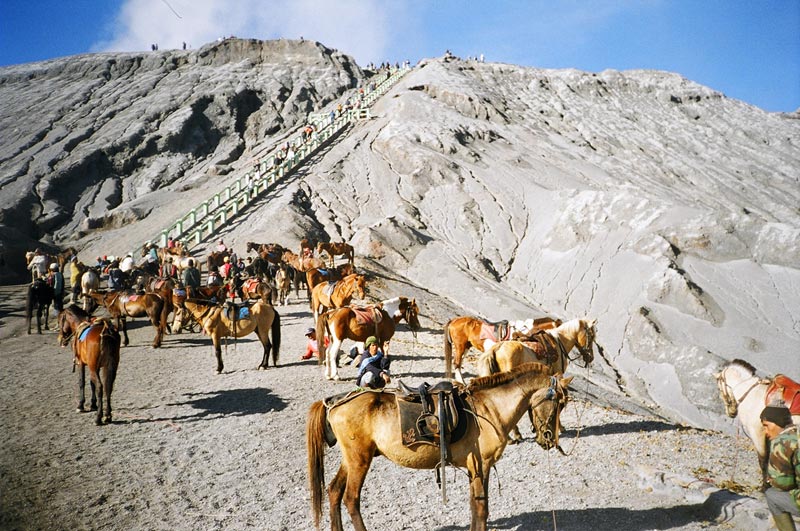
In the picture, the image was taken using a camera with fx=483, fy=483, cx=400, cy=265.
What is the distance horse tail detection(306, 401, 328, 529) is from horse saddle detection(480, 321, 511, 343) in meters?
5.93

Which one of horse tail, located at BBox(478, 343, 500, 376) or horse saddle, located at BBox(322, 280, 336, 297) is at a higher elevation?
horse saddle, located at BBox(322, 280, 336, 297)

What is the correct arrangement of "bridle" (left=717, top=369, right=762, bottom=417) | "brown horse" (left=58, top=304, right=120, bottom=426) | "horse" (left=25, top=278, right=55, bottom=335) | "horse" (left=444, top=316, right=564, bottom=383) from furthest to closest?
"horse" (left=25, top=278, right=55, bottom=335), "horse" (left=444, top=316, right=564, bottom=383), "brown horse" (left=58, top=304, right=120, bottom=426), "bridle" (left=717, top=369, right=762, bottom=417)

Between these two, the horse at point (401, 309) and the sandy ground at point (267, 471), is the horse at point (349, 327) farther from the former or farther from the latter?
the sandy ground at point (267, 471)

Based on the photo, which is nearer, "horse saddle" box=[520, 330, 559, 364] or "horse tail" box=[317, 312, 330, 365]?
"horse saddle" box=[520, 330, 559, 364]

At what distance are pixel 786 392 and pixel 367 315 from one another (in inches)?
339

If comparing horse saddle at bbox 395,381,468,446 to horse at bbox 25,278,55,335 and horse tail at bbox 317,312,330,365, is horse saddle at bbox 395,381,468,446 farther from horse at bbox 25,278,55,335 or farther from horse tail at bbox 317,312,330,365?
horse at bbox 25,278,55,335

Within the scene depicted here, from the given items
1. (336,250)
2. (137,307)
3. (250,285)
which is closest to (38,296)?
(137,307)

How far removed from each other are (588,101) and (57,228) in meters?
64.8

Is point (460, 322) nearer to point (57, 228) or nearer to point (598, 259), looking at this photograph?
point (598, 259)

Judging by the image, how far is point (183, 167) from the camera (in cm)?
5594

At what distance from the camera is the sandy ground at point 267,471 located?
677 cm

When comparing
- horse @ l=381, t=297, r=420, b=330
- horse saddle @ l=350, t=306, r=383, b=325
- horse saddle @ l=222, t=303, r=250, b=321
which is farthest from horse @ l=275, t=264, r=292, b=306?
horse saddle @ l=350, t=306, r=383, b=325

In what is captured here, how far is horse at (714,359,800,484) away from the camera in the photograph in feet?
24.7

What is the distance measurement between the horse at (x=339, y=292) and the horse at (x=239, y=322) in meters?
2.46
